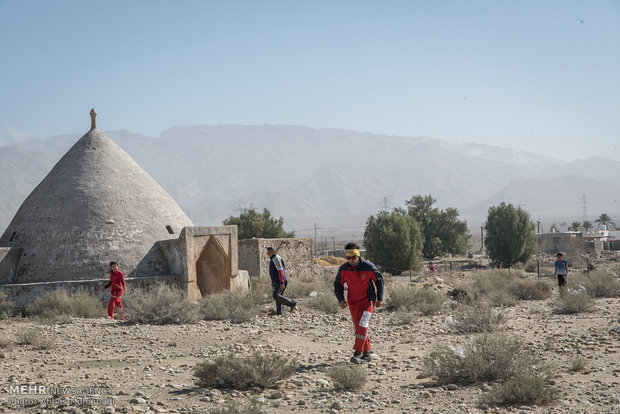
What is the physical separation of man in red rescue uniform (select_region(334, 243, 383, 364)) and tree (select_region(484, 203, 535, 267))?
97.3 feet

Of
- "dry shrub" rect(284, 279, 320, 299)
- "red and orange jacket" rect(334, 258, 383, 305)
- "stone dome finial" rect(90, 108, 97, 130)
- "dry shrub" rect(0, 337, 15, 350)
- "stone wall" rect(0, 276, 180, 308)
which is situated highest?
"stone dome finial" rect(90, 108, 97, 130)

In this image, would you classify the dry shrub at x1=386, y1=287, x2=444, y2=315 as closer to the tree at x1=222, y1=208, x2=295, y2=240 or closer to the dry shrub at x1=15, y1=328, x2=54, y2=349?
the dry shrub at x1=15, y1=328, x2=54, y2=349

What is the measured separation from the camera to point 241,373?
6.12 metres

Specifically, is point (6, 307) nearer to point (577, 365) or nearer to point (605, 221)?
point (577, 365)

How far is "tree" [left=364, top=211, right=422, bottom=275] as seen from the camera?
29391 millimetres

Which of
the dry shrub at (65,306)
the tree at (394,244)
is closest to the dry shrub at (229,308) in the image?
the dry shrub at (65,306)

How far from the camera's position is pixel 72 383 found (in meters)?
6.34

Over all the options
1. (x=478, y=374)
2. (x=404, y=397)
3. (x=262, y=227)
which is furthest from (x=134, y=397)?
(x=262, y=227)

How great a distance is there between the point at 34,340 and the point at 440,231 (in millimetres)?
38189

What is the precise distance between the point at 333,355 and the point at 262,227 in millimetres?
24635

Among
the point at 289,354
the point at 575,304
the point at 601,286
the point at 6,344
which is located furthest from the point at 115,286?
the point at 601,286

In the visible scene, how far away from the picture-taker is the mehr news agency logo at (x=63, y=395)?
17.7ft

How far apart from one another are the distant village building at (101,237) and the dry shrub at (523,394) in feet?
31.3

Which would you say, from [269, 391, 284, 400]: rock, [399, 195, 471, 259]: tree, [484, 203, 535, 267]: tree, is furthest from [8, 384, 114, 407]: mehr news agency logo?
[399, 195, 471, 259]: tree
